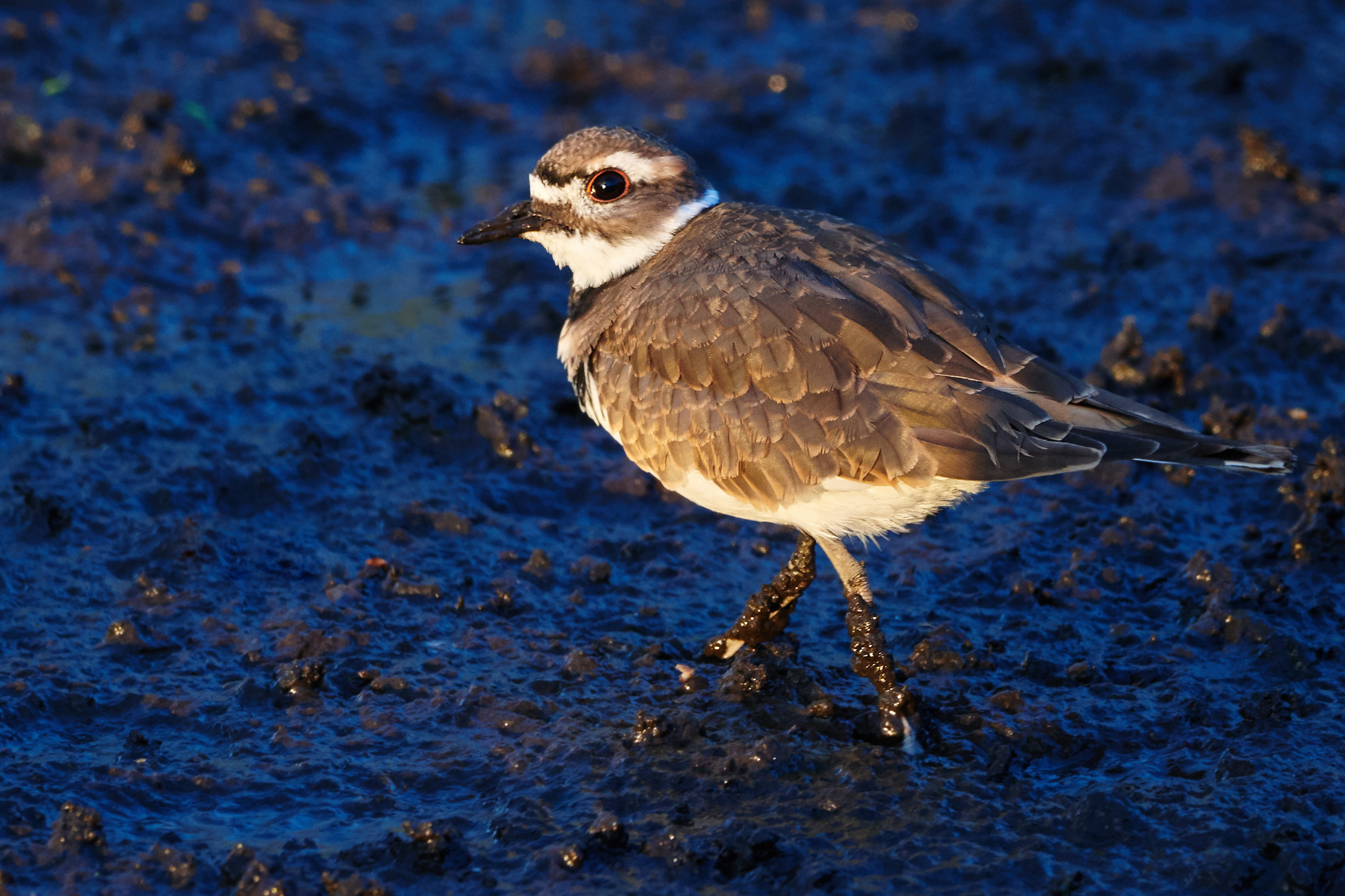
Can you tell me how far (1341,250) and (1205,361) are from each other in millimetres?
1660

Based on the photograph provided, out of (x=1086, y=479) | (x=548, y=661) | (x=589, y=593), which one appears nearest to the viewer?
(x=548, y=661)

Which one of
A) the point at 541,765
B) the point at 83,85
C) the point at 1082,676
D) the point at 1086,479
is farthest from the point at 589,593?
the point at 83,85

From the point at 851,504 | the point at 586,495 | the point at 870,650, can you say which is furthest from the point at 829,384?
the point at 586,495

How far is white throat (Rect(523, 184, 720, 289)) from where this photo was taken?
632 centimetres

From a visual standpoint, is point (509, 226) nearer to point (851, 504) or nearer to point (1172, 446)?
point (851, 504)

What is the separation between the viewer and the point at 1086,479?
7.18 meters

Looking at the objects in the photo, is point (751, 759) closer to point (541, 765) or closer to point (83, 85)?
point (541, 765)

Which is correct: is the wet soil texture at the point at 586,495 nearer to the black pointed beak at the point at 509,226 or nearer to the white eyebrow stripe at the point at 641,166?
the black pointed beak at the point at 509,226

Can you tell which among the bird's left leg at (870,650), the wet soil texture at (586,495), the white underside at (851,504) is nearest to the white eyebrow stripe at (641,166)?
the white underside at (851,504)

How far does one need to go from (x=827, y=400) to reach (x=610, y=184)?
Result: 1647 millimetres

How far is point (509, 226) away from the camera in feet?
21.1

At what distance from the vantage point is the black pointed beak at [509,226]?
6434mm

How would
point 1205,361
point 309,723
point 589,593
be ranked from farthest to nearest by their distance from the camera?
point 1205,361 → point 589,593 → point 309,723

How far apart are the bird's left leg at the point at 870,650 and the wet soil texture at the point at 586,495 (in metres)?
0.12
